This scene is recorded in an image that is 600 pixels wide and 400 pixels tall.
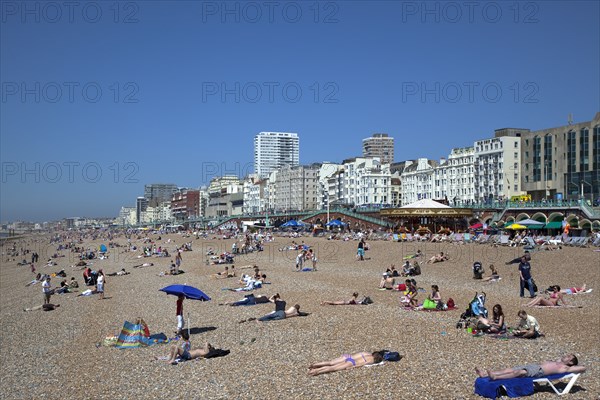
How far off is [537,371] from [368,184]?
77.8 m

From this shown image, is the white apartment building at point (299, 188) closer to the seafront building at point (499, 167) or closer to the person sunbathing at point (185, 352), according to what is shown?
the seafront building at point (499, 167)

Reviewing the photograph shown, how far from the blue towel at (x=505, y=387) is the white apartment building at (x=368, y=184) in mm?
76051

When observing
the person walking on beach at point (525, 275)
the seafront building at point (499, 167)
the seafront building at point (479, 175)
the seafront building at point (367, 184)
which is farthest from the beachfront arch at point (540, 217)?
the seafront building at point (367, 184)

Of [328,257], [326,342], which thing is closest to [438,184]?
[328,257]

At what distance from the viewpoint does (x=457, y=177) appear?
72500 mm

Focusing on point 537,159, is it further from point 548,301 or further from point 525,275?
point 548,301

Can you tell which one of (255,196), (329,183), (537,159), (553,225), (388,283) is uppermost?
(537,159)

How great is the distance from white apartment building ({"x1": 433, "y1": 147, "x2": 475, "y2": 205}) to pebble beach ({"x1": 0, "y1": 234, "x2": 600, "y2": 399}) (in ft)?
155

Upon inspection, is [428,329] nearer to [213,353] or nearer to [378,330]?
[378,330]

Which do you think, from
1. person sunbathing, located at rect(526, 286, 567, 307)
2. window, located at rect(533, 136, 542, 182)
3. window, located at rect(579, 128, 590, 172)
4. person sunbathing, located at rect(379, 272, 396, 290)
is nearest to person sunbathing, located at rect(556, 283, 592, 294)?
person sunbathing, located at rect(526, 286, 567, 307)

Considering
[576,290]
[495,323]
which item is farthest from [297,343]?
[576,290]

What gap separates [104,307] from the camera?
19.5 metres

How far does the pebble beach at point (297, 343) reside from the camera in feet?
30.1

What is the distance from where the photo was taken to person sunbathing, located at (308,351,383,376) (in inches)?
377
